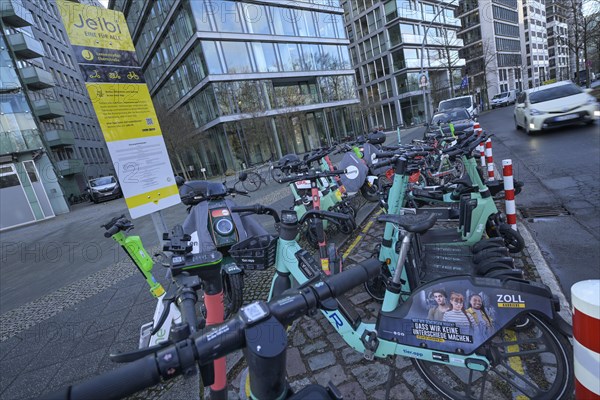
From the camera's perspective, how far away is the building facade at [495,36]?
5053 cm

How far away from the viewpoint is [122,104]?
13.2ft

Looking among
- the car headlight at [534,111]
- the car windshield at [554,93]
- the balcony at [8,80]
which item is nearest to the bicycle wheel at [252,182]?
the car headlight at [534,111]

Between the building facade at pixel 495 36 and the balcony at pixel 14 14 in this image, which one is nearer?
the balcony at pixel 14 14

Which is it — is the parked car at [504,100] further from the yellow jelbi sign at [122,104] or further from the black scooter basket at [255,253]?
the black scooter basket at [255,253]

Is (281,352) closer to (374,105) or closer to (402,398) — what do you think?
(402,398)

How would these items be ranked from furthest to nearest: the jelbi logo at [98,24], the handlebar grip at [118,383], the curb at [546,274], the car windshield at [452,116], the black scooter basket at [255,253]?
the car windshield at [452,116] < the jelbi logo at [98,24] < the curb at [546,274] < the black scooter basket at [255,253] < the handlebar grip at [118,383]

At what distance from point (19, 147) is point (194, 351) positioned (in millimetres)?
24054

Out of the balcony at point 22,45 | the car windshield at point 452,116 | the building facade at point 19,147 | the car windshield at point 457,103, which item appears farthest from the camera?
the balcony at point 22,45

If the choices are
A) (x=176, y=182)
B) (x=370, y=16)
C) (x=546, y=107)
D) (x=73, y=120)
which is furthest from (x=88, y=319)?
(x=370, y=16)

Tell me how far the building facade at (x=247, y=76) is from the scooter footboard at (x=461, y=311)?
71.3 feet

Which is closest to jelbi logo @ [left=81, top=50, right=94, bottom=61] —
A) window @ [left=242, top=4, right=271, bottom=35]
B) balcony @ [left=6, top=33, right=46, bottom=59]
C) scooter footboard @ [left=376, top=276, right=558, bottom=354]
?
scooter footboard @ [left=376, top=276, right=558, bottom=354]

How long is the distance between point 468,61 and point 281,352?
57.5m

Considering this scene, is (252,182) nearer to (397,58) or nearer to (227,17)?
(227,17)

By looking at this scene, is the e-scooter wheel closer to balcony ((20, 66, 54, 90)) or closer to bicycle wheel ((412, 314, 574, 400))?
bicycle wheel ((412, 314, 574, 400))
